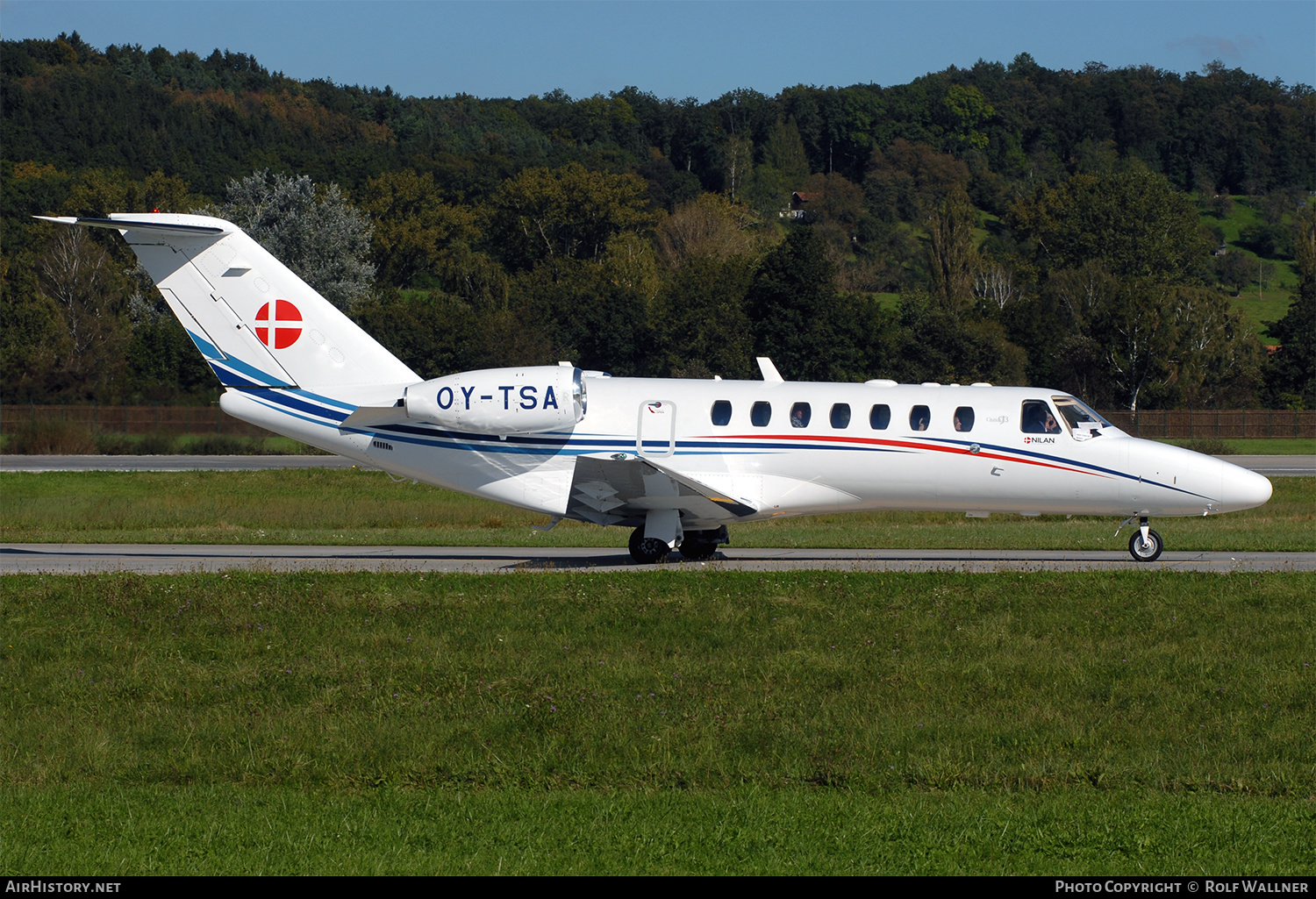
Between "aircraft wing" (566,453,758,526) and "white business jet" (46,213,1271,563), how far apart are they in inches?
1.5

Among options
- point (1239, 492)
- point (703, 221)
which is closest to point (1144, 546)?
point (1239, 492)

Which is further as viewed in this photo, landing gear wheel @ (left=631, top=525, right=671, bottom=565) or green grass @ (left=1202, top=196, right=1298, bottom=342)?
green grass @ (left=1202, top=196, right=1298, bottom=342)

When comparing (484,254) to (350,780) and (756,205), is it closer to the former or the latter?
(756,205)

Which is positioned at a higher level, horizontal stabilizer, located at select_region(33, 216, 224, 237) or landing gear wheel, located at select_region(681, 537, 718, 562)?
horizontal stabilizer, located at select_region(33, 216, 224, 237)

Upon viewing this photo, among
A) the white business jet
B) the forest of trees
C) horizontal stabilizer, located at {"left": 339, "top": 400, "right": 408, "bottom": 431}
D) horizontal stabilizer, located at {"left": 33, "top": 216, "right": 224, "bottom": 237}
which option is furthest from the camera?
the forest of trees

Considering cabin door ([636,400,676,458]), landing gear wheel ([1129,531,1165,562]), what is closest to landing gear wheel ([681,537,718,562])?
cabin door ([636,400,676,458])

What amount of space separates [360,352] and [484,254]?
82855 mm

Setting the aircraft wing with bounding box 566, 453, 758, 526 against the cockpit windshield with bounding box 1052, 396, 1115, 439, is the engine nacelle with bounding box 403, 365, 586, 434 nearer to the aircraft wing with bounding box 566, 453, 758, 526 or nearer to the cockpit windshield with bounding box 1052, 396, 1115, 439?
the aircraft wing with bounding box 566, 453, 758, 526

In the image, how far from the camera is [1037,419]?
20.7 metres

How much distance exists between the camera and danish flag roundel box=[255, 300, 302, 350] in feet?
68.3

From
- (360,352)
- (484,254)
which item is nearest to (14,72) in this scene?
(484,254)

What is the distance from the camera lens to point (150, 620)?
48.2ft

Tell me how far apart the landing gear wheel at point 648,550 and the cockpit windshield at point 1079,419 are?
21.3 ft

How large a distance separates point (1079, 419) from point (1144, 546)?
2.33 meters
